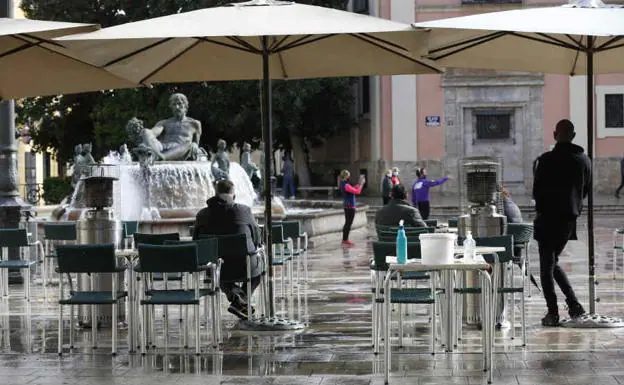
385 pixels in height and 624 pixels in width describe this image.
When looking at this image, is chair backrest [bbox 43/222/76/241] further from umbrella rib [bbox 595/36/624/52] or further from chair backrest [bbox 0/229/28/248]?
umbrella rib [bbox 595/36/624/52]

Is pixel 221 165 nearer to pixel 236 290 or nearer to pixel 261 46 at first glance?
pixel 236 290

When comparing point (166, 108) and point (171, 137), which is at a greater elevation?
point (166, 108)

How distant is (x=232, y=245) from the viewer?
12.4 metres

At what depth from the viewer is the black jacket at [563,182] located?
12125mm

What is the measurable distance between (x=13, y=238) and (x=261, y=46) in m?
4.15

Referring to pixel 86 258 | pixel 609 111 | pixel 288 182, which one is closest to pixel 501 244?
pixel 86 258

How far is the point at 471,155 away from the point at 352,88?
6323 millimetres

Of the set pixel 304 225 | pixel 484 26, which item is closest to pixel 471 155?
pixel 304 225

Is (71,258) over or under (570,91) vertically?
under

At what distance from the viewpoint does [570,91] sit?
42.2 metres

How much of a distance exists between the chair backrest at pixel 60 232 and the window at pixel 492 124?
89.9 feet

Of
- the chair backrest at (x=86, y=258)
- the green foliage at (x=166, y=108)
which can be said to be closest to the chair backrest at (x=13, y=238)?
the chair backrest at (x=86, y=258)

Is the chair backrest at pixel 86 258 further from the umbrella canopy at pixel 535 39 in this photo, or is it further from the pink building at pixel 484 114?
the pink building at pixel 484 114

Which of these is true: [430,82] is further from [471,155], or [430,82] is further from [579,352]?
[579,352]
